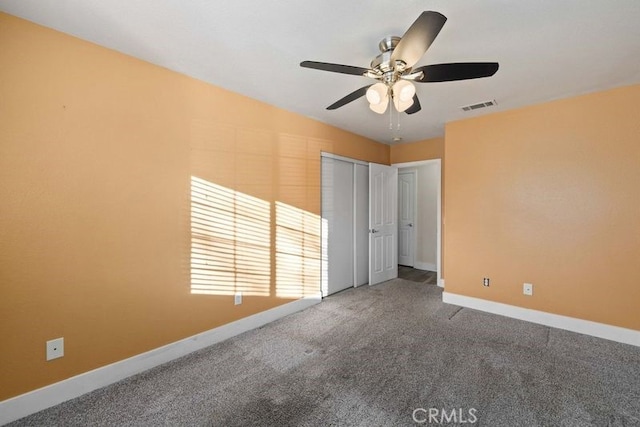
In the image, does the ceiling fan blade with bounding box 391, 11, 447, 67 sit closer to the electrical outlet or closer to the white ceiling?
the white ceiling

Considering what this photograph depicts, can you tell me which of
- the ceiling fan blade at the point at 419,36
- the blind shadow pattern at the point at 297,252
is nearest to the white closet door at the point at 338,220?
the blind shadow pattern at the point at 297,252

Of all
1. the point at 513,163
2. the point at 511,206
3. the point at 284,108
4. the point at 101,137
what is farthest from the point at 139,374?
the point at 513,163

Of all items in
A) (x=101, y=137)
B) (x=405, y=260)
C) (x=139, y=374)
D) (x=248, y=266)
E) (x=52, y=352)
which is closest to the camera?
(x=52, y=352)

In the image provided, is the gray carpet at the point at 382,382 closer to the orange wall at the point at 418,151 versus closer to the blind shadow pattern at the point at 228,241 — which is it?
the blind shadow pattern at the point at 228,241

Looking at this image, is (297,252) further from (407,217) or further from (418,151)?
(407,217)

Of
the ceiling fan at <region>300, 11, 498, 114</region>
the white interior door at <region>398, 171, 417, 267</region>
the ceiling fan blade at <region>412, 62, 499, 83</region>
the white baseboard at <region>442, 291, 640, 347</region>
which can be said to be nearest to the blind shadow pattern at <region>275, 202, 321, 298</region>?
the ceiling fan at <region>300, 11, 498, 114</region>

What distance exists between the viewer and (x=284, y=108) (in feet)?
10.3

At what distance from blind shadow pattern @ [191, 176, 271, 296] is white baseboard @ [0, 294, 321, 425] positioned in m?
0.36

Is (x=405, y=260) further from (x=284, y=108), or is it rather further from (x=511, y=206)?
(x=284, y=108)

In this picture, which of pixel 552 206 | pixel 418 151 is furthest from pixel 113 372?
pixel 418 151

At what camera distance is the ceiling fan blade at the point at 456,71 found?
4.75 feet

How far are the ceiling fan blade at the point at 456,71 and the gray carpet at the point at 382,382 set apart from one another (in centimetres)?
208

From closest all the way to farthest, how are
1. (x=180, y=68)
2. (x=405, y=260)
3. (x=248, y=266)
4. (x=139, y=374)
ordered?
(x=139, y=374) → (x=180, y=68) → (x=248, y=266) → (x=405, y=260)

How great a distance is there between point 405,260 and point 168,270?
4.85m
